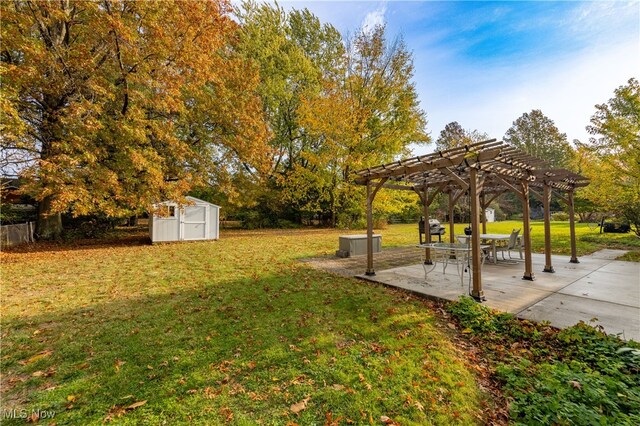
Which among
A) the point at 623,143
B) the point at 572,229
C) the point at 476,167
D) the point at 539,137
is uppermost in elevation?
the point at 539,137

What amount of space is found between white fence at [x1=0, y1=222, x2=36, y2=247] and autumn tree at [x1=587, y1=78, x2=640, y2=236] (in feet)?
76.1

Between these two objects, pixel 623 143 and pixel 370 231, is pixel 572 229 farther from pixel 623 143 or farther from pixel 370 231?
pixel 370 231

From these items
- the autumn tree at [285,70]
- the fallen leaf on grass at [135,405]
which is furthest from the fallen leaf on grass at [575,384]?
the autumn tree at [285,70]

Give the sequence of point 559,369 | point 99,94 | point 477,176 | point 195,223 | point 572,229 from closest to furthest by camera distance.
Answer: point 559,369, point 477,176, point 572,229, point 99,94, point 195,223

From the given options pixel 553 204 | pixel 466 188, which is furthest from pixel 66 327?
pixel 553 204

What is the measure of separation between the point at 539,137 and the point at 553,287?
45.1 meters

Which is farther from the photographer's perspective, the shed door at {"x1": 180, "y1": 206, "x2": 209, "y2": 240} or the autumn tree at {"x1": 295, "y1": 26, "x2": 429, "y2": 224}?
the autumn tree at {"x1": 295, "y1": 26, "x2": 429, "y2": 224}

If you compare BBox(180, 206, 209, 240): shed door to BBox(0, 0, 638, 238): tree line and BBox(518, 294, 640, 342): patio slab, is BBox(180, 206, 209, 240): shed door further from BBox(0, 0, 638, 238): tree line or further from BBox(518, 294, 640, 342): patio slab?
BBox(518, 294, 640, 342): patio slab

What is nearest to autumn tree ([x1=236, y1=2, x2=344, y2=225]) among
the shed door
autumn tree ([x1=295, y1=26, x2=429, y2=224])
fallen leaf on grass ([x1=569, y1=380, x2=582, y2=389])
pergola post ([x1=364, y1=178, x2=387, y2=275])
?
autumn tree ([x1=295, y1=26, x2=429, y2=224])

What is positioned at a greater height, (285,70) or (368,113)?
(285,70)

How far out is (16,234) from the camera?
10352 millimetres

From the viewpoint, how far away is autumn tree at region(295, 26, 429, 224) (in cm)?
1719

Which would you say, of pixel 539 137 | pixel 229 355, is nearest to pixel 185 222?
pixel 229 355

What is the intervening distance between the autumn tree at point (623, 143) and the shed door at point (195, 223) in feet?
57.4
